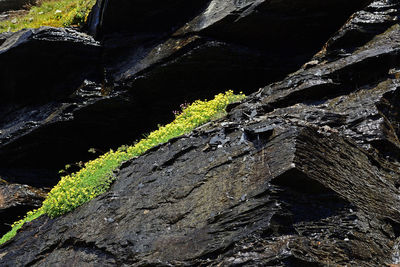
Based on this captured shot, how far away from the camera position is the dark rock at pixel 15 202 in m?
12.3

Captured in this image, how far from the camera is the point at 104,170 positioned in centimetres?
946

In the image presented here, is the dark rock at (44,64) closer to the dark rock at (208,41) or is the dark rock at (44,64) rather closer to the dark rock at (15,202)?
the dark rock at (208,41)

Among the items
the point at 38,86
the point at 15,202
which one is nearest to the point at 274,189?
the point at 15,202

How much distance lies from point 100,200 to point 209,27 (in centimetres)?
606

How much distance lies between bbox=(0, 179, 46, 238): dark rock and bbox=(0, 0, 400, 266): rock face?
137 inches

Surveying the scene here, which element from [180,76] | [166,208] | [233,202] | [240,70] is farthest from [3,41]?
[233,202]

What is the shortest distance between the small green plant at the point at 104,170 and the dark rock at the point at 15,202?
139 centimetres

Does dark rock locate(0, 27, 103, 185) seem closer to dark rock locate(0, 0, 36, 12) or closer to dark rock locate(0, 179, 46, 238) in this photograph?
dark rock locate(0, 179, 46, 238)

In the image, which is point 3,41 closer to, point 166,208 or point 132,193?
point 132,193

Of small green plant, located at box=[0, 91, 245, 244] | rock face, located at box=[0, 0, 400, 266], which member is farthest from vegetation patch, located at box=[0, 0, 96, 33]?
rock face, located at box=[0, 0, 400, 266]

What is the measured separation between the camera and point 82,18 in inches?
583

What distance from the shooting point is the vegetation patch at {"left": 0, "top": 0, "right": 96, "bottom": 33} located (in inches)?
587

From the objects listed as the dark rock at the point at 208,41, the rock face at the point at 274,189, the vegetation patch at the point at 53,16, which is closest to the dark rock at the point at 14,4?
the vegetation patch at the point at 53,16

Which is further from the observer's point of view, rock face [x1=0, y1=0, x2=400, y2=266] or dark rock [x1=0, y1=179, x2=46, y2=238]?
dark rock [x1=0, y1=179, x2=46, y2=238]
